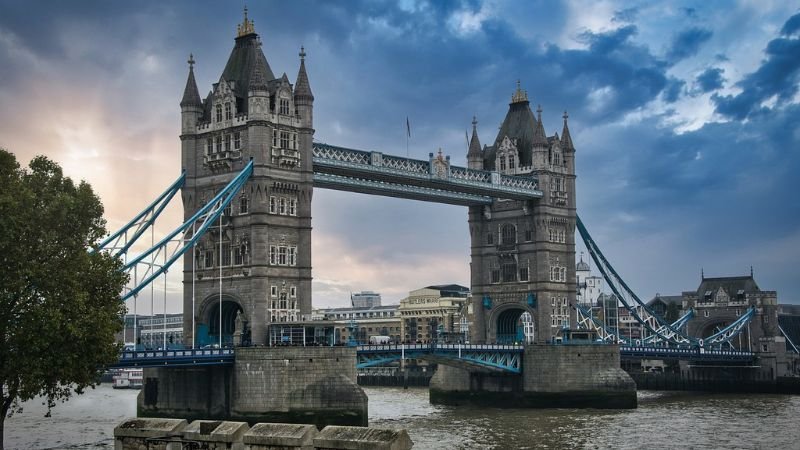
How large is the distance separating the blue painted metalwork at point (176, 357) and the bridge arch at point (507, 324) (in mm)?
42451

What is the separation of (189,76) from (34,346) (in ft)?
145

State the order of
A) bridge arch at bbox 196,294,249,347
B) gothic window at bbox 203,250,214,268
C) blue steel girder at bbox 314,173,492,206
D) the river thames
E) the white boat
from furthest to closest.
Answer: the white boat
blue steel girder at bbox 314,173,492,206
gothic window at bbox 203,250,214,268
bridge arch at bbox 196,294,249,347
the river thames

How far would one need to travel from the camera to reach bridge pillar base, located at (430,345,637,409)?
98875mm

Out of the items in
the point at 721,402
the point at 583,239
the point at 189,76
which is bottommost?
the point at 721,402

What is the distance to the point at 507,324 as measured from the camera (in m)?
118

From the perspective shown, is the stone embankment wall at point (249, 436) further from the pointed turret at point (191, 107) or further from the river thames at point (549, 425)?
the pointed turret at point (191, 107)

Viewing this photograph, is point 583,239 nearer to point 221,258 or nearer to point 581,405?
point 581,405

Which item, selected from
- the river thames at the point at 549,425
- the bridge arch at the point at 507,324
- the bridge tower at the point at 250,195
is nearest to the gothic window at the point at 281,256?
the bridge tower at the point at 250,195

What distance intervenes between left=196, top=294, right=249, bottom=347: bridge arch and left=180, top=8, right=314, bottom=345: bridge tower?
0.08 meters

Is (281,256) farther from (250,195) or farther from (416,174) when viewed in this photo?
(416,174)

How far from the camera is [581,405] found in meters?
99.7

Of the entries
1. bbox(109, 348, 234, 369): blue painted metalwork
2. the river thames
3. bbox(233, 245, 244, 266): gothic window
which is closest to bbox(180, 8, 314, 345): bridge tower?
bbox(233, 245, 244, 266): gothic window

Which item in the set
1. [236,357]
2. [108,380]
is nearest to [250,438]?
[236,357]

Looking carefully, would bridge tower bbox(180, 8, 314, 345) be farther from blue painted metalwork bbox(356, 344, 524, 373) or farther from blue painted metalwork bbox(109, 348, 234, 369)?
blue painted metalwork bbox(356, 344, 524, 373)
